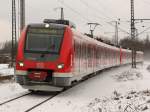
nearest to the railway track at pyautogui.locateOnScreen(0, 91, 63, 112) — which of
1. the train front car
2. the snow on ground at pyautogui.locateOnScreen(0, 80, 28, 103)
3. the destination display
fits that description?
the snow on ground at pyautogui.locateOnScreen(0, 80, 28, 103)

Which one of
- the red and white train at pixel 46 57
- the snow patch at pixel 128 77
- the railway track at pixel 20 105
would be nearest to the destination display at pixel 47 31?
the red and white train at pixel 46 57

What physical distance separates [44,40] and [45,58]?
857mm

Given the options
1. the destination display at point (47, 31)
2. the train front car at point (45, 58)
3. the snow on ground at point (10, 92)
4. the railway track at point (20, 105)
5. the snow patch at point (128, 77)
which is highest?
the destination display at point (47, 31)

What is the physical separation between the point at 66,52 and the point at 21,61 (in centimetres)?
181

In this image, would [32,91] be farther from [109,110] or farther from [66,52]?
[109,110]

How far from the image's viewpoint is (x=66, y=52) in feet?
53.2

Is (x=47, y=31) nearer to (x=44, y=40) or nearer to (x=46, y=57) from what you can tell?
(x=44, y=40)

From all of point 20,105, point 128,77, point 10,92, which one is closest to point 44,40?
point 10,92

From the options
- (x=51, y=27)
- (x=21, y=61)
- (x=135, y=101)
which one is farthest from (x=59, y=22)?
(x=135, y=101)

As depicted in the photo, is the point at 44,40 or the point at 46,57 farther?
the point at 44,40

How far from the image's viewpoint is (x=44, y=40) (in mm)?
16641

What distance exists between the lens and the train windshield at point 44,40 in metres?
16.3

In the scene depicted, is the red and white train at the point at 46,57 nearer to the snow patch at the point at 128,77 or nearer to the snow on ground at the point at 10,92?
the snow on ground at the point at 10,92

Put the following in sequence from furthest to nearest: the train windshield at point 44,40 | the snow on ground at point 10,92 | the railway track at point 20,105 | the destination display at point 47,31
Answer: the destination display at point 47,31, the train windshield at point 44,40, the snow on ground at point 10,92, the railway track at point 20,105
